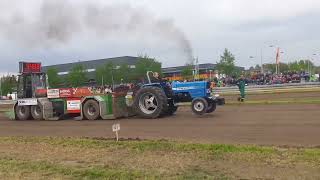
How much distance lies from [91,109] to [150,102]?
8.45 feet

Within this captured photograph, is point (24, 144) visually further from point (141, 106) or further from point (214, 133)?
point (141, 106)

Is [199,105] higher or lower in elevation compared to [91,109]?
higher

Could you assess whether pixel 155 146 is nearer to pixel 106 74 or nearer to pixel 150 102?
pixel 150 102

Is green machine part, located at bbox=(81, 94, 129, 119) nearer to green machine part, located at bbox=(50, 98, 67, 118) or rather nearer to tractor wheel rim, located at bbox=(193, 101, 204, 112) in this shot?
green machine part, located at bbox=(50, 98, 67, 118)

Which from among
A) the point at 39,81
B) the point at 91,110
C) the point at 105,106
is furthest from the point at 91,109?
the point at 39,81

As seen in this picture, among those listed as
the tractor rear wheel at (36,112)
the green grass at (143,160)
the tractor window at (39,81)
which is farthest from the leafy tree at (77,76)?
the green grass at (143,160)

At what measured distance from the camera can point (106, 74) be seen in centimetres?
7281

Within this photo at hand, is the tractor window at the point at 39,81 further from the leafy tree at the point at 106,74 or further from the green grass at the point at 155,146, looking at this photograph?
the leafy tree at the point at 106,74

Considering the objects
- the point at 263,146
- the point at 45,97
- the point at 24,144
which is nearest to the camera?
the point at 263,146

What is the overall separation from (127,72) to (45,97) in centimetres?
4877

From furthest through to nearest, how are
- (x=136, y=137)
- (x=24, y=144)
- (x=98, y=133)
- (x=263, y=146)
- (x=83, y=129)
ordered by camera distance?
(x=83, y=129)
(x=98, y=133)
(x=136, y=137)
(x=24, y=144)
(x=263, y=146)

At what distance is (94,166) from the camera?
31.6 feet

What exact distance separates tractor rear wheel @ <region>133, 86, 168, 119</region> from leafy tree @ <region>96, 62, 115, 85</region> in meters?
50.8

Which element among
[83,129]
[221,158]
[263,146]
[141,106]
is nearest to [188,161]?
[221,158]
